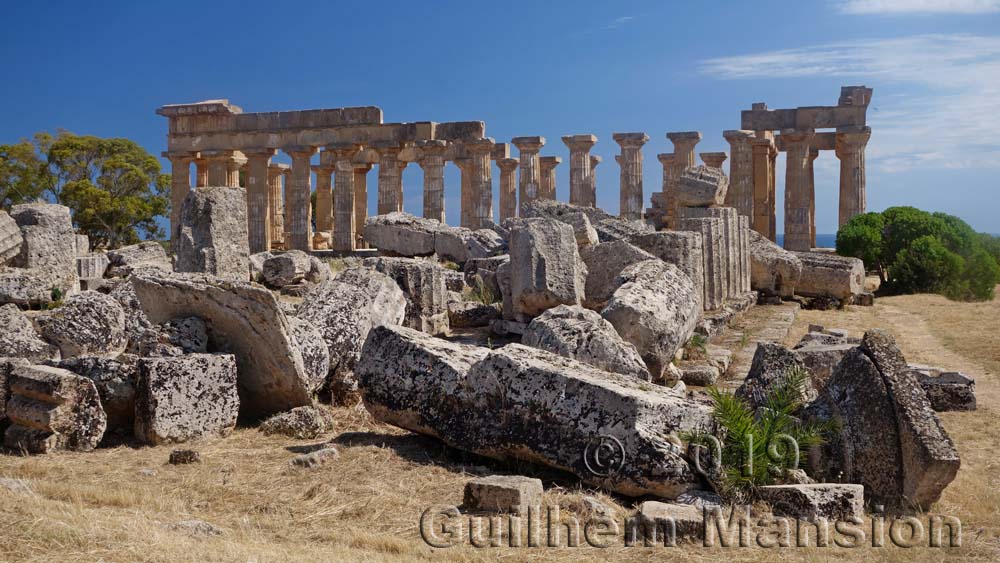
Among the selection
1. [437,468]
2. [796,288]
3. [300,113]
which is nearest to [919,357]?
[796,288]

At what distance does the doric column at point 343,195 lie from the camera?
33469 mm

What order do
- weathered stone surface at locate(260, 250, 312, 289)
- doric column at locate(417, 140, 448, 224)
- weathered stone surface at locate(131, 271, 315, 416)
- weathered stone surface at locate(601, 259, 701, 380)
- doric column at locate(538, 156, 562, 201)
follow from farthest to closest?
doric column at locate(538, 156, 562, 201) < doric column at locate(417, 140, 448, 224) < weathered stone surface at locate(260, 250, 312, 289) < weathered stone surface at locate(601, 259, 701, 380) < weathered stone surface at locate(131, 271, 315, 416)

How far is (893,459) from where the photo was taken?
5.25 m

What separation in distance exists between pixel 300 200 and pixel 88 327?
25.2 meters

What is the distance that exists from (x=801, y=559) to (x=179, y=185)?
110 ft

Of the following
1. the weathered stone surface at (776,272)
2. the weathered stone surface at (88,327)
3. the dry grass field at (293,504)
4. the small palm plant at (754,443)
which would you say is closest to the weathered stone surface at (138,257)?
the weathered stone surface at (88,327)

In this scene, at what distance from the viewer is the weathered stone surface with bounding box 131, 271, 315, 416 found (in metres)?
6.71

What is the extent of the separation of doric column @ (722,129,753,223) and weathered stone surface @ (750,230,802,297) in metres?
10.7

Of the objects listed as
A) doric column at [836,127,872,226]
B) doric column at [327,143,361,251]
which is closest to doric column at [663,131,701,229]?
doric column at [836,127,872,226]

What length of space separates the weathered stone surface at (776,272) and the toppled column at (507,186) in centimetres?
2041

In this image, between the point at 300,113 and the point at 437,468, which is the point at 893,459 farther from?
the point at 300,113

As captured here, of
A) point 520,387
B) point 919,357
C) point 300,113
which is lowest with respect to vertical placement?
point 919,357

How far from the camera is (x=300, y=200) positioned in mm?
34125

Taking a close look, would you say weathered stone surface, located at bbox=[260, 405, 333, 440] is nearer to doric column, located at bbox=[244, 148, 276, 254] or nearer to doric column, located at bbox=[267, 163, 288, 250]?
doric column, located at bbox=[244, 148, 276, 254]
